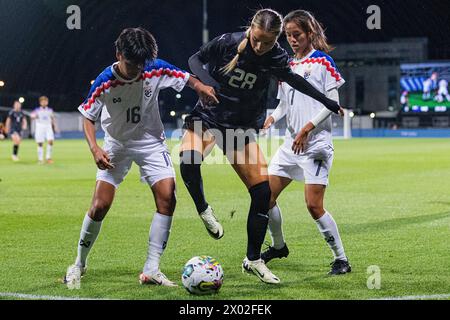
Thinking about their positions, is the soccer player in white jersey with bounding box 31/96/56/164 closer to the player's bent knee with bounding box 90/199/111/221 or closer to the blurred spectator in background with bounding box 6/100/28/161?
the blurred spectator in background with bounding box 6/100/28/161

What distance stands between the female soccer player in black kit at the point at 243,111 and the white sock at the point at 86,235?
93 centimetres

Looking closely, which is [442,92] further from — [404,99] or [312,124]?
[312,124]

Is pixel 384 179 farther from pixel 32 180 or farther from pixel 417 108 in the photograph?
pixel 417 108

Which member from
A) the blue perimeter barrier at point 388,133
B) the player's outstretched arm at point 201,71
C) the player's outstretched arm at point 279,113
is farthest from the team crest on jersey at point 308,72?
the blue perimeter barrier at point 388,133

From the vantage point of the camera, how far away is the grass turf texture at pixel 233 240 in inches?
251

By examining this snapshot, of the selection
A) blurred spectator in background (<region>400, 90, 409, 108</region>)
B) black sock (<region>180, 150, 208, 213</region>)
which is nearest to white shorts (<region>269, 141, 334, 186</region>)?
black sock (<region>180, 150, 208, 213</region>)

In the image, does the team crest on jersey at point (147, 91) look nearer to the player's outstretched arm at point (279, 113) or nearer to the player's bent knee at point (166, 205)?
the player's bent knee at point (166, 205)

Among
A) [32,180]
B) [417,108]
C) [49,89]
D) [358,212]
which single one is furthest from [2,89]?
[358,212]

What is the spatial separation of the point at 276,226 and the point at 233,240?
178cm

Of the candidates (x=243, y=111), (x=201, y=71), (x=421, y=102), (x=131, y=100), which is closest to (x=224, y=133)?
(x=243, y=111)

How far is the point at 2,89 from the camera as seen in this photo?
57.7m

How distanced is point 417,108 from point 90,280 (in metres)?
54.2

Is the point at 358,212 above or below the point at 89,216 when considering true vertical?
below

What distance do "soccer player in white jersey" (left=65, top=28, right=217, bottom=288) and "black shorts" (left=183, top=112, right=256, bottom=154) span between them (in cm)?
32
